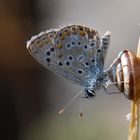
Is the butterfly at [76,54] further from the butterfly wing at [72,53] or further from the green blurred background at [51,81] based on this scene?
the green blurred background at [51,81]

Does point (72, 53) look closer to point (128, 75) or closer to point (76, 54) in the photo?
point (76, 54)

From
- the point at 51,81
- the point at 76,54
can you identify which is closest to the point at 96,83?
the point at 76,54

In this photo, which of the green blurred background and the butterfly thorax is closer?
the butterfly thorax

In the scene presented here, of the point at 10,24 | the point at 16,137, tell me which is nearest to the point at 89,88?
the point at 16,137

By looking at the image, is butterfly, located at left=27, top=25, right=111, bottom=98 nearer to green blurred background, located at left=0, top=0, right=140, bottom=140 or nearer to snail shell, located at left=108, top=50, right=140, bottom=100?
snail shell, located at left=108, top=50, right=140, bottom=100

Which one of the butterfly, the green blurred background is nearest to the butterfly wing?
the butterfly

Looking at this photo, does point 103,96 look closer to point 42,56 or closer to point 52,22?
point 52,22
